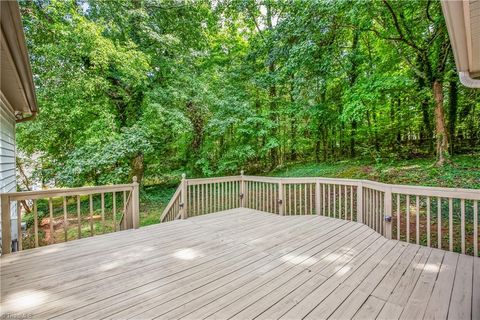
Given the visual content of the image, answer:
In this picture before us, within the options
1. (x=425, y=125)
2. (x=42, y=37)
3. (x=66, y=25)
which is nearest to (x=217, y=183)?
(x=66, y=25)

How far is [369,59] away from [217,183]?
664 cm

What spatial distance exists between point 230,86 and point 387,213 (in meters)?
6.68

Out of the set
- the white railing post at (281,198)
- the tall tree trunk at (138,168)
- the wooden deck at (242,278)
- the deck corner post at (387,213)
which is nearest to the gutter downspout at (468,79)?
the deck corner post at (387,213)

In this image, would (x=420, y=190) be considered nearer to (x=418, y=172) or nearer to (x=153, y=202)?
(x=418, y=172)

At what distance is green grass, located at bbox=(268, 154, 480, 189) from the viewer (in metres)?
4.75

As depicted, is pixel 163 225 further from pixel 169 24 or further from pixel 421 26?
pixel 421 26

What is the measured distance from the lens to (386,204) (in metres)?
3.45

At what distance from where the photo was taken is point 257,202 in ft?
18.2

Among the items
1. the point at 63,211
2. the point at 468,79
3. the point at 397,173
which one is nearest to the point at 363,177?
the point at 397,173

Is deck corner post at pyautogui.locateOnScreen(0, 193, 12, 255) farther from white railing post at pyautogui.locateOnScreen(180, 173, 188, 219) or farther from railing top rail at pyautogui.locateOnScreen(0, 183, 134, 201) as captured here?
white railing post at pyautogui.locateOnScreen(180, 173, 188, 219)

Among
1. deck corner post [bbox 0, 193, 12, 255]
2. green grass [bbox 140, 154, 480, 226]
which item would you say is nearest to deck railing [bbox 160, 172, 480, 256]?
green grass [bbox 140, 154, 480, 226]

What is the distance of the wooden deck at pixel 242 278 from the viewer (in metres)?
1.80

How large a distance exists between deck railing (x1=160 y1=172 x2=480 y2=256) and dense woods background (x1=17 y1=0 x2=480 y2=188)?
7.10ft

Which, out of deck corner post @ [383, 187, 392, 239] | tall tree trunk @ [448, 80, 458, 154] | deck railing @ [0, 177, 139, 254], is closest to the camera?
deck railing @ [0, 177, 139, 254]
